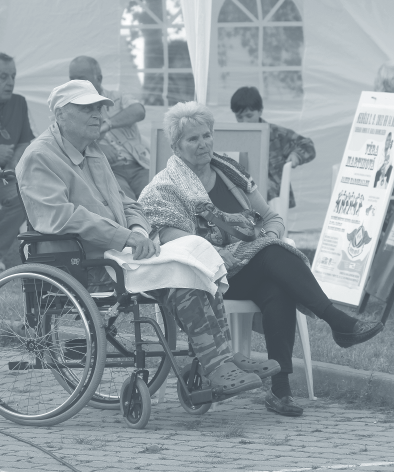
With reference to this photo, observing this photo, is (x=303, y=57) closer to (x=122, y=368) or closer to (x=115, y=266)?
(x=122, y=368)

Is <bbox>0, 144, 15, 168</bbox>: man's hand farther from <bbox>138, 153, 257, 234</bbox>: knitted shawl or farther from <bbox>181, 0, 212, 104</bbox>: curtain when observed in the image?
<bbox>138, 153, 257, 234</bbox>: knitted shawl

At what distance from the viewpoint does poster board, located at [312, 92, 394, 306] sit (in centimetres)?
701

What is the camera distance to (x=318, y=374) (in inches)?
215

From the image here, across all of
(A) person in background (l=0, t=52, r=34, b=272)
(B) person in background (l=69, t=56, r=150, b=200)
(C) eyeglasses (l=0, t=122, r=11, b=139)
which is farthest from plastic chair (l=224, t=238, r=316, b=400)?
(C) eyeglasses (l=0, t=122, r=11, b=139)

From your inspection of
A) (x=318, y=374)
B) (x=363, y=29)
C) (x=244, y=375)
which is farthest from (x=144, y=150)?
(x=244, y=375)

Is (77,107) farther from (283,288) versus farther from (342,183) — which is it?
(342,183)

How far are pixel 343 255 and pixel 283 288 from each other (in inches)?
88.0

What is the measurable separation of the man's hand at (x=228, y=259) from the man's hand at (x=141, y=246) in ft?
1.63

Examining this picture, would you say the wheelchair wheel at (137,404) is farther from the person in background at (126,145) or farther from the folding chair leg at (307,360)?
the person in background at (126,145)

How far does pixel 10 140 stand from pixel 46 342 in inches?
178

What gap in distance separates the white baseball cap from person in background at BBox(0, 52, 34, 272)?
12.8 ft

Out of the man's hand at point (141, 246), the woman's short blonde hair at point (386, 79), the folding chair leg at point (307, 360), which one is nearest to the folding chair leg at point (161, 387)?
the man's hand at point (141, 246)

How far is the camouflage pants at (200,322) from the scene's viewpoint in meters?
4.56

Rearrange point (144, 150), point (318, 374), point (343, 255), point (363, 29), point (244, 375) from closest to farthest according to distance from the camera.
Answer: point (244, 375), point (318, 374), point (343, 255), point (144, 150), point (363, 29)
